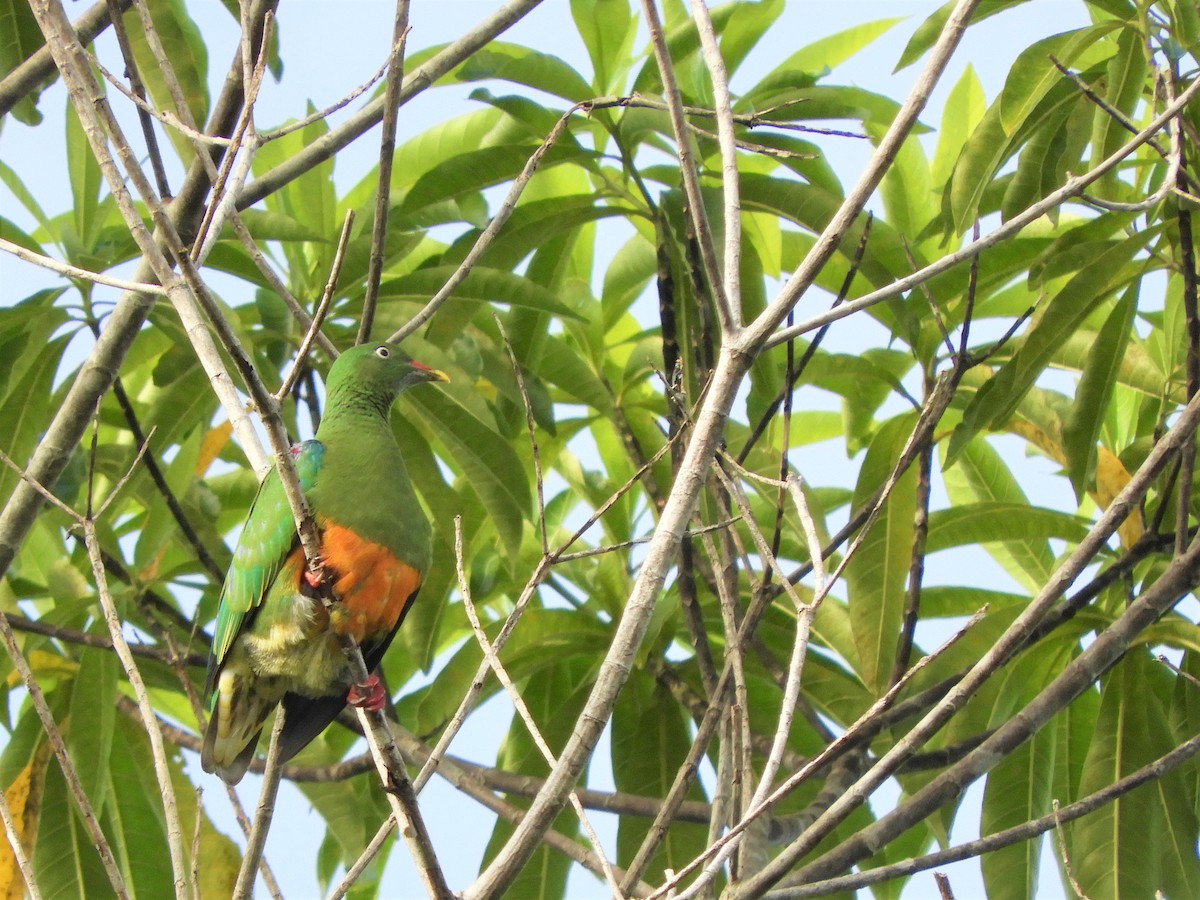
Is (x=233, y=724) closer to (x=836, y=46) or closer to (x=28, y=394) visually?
(x=28, y=394)

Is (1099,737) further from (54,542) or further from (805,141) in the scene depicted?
(54,542)

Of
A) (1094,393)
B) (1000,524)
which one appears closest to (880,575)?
(1000,524)

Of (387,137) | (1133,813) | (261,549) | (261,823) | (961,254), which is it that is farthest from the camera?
(1133,813)

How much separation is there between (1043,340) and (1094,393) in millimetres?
207

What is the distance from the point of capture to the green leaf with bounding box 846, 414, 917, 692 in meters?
3.64

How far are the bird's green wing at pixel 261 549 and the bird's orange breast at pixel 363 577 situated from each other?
0.14m

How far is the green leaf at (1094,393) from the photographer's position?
3533 mm

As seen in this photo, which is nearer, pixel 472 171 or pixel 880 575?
pixel 880 575

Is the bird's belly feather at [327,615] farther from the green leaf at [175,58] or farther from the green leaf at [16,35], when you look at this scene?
the green leaf at [16,35]

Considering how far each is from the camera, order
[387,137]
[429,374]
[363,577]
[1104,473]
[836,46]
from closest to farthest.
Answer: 1. [387,137]
2. [363,577]
3. [429,374]
4. [1104,473]
5. [836,46]

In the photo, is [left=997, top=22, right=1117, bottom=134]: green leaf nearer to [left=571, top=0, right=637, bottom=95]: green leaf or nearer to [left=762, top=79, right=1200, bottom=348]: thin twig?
[left=571, top=0, right=637, bottom=95]: green leaf

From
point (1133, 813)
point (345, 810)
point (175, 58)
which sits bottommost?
point (1133, 813)

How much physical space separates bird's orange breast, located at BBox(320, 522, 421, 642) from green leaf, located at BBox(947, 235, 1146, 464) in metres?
1.56

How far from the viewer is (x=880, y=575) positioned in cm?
370
